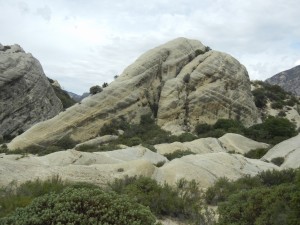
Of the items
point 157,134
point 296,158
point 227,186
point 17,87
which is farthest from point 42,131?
point 227,186

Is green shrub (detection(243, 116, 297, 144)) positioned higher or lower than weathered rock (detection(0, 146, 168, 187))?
higher

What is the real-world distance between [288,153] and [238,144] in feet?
19.9

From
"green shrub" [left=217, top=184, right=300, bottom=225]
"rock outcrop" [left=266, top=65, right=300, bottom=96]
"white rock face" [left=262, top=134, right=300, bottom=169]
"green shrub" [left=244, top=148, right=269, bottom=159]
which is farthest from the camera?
"rock outcrop" [left=266, top=65, right=300, bottom=96]

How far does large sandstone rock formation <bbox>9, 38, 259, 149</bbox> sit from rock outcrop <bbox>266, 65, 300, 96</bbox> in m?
85.1

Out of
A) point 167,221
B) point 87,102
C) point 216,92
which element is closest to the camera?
point 167,221

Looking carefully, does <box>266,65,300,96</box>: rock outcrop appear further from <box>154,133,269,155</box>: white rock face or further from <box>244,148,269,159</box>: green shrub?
<box>244,148,269,159</box>: green shrub

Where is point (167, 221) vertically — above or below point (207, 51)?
below

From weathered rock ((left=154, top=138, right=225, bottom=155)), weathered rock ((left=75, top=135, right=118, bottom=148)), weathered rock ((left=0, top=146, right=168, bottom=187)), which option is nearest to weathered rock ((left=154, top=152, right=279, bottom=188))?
weathered rock ((left=0, top=146, right=168, bottom=187))

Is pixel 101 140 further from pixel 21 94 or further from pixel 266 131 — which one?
pixel 21 94

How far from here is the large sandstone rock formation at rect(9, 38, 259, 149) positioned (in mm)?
39938

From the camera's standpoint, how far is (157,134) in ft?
127

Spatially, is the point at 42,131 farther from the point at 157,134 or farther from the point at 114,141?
the point at 157,134

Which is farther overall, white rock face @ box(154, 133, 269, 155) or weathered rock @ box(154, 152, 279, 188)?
white rock face @ box(154, 133, 269, 155)

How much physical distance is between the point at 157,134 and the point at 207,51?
55.6 feet
